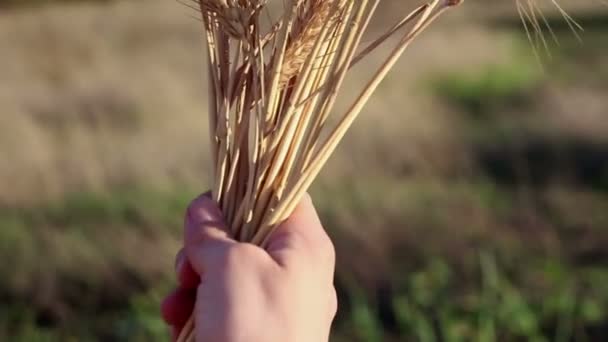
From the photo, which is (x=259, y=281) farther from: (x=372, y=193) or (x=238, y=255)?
(x=372, y=193)

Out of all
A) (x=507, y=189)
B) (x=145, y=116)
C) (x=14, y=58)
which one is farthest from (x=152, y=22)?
(x=507, y=189)

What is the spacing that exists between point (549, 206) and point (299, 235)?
4551mm

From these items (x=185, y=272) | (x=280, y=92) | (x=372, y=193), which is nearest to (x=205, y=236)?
(x=185, y=272)

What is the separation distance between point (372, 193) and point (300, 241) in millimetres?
4383

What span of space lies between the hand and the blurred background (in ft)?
8.64

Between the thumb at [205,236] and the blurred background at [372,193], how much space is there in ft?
8.52

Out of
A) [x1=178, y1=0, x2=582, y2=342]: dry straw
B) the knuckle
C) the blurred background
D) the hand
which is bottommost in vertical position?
the blurred background

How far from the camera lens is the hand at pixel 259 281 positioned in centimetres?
119

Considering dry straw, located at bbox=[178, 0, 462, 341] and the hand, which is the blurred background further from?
the hand

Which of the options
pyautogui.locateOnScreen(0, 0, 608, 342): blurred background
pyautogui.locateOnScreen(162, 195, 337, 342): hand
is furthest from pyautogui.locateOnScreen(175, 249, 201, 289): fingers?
pyautogui.locateOnScreen(0, 0, 608, 342): blurred background

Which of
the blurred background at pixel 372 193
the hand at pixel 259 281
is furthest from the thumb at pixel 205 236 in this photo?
the blurred background at pixel 372 193

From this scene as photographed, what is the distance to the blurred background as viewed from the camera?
4215 mm

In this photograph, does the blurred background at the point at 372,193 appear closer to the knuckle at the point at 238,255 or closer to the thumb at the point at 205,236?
the thumb at the point at 205,236

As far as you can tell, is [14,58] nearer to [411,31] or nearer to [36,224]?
[36,224]
